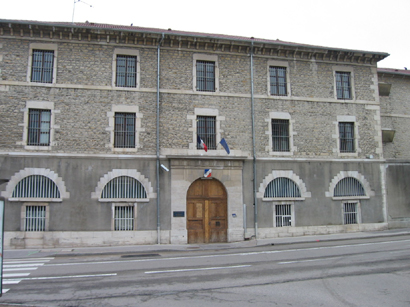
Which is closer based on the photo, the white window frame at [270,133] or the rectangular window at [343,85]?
the white window frame at [270,133]

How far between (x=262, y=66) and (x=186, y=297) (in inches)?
579

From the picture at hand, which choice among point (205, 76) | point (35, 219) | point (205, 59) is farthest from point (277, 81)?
point (35, 219)

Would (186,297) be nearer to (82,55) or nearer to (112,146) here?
(112,146)

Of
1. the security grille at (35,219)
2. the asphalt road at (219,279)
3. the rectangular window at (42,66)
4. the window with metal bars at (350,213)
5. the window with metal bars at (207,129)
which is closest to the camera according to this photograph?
the asphalt road at (219,279)

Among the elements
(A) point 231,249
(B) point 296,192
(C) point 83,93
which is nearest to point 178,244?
(A) point 231,249

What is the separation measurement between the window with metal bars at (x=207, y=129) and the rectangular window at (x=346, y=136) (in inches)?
293

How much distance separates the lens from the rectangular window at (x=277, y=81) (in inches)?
782

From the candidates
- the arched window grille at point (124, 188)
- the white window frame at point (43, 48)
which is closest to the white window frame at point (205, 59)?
the arched window grille at point (124, 188)

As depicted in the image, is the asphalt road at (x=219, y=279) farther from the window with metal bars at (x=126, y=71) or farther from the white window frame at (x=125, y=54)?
the window with metal bars at (x=126, y=71)

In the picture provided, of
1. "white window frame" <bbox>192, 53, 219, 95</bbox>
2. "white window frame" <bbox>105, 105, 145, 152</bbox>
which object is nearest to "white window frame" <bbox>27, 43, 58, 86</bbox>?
"white window frame" <bbox>105, 105, 145, 152</bbox>

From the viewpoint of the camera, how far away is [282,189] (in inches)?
753

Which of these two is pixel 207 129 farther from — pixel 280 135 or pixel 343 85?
pixel 343 85

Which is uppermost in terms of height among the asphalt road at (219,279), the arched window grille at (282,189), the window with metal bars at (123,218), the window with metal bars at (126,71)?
the window with metal bars at (126,71)

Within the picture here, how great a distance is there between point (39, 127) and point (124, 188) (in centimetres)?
495
